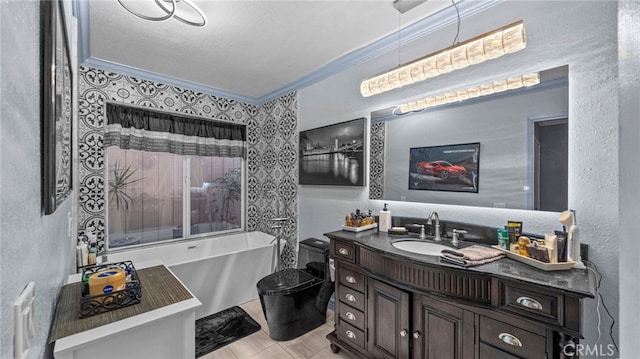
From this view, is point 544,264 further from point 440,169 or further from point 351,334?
point 351,334

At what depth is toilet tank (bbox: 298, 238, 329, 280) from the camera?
8.03 feet

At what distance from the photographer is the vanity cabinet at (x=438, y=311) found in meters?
1.05

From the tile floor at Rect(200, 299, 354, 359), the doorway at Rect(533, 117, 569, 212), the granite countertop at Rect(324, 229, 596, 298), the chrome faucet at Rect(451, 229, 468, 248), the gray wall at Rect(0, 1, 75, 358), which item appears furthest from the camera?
the tile floor at Rect(200, 299, 354, 359)

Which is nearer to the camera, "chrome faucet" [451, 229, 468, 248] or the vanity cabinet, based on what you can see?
the vanity cabinet

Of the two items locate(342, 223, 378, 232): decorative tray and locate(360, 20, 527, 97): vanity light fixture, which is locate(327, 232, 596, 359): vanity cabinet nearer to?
locate(342, 223, 378, 232): decorative tray

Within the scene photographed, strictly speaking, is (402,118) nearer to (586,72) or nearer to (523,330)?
(586,72)

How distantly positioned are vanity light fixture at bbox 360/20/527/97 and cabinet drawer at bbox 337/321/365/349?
179 cm

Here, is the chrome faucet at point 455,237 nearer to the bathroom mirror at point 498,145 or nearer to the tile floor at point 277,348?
the bathroom mirror at point 498,145

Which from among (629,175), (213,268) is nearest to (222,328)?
(213,268)

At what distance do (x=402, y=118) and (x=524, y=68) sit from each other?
32.0 inches

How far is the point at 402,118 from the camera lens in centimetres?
211

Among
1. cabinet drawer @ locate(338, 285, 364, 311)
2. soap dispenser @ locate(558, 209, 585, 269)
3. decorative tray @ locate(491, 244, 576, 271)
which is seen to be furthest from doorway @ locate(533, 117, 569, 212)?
cabinet drawer @ locate(338, 285, 364, 311)

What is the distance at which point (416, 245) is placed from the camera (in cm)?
176

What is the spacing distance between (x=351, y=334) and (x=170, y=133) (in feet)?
9.85
